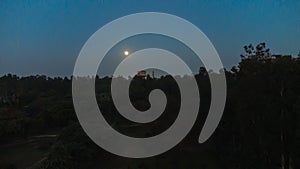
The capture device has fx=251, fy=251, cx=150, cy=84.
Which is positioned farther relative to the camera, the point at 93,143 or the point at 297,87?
the point at 93,143

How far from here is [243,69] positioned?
9.05 m

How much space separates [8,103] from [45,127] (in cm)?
736

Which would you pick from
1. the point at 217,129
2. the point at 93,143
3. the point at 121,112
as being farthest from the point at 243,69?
the point at 121,112

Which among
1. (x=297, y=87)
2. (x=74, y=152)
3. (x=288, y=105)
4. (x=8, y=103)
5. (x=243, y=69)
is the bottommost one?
(x=74, y=152)

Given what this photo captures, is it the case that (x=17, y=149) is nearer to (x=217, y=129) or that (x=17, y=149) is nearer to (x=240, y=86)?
(x=217, y=129)

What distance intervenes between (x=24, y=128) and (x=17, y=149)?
264cm

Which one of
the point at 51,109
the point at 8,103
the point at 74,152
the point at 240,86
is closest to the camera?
the point at 240,86

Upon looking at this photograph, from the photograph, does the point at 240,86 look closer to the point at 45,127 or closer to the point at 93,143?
the point at 93,143

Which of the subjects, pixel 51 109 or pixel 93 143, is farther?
pixel 51 109

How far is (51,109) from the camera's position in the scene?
2008cm

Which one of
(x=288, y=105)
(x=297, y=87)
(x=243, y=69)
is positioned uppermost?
(x=243, y=69)

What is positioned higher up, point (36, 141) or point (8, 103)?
point (8, 103)

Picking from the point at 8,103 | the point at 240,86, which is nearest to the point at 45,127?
the point at 8,103

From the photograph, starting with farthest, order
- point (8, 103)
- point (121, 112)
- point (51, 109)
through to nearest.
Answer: point (8, 103) → point (51, 109) → point (121, 112)
